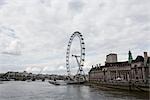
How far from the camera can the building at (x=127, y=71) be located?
89500 mm

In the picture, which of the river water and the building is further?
the building

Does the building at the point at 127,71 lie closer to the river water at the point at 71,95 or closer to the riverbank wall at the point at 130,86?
the riverbank wall at the point at 130,86

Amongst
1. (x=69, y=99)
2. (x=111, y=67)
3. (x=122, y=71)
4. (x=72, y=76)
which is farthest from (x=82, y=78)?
(x=69, y=99)

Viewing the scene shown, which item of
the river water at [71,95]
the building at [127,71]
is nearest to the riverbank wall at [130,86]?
the building at [127,71]

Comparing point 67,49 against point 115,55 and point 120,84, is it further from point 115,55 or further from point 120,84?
point 120,84

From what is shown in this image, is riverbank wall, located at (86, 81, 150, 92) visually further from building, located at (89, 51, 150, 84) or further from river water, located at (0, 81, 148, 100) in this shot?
river water, located at (0, 81, 148, 100)

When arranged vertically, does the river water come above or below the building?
below

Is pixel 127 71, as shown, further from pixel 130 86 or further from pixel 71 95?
pixel 71 95

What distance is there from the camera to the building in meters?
89.5

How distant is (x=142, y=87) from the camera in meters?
71.1

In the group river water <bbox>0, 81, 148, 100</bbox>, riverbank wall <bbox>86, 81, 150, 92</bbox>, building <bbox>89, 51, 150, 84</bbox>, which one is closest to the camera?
river water <bbox>0, 81, 148, 100</bbox>

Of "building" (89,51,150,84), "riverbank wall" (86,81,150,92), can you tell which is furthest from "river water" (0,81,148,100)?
"building" (89,51,150,84)

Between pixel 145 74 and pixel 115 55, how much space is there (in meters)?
69.2

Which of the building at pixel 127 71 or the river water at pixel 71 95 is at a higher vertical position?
the building at pixel 127 71
